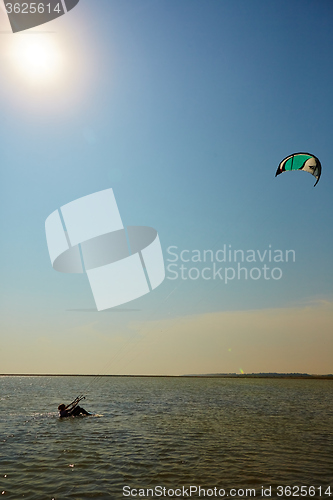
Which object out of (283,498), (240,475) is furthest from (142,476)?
(283,498)

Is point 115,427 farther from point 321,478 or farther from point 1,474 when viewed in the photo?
point 321,478

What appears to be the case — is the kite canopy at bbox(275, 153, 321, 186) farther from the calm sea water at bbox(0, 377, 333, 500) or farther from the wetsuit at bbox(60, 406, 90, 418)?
the wetsuit at bbox(60, 406, 90, 418)

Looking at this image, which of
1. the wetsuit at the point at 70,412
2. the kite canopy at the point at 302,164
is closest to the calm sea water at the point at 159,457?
the wetsuit at the point at 70,412

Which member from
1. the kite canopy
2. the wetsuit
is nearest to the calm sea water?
the wetsuit

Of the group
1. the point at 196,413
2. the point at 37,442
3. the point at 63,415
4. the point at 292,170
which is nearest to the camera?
the point at 37,442

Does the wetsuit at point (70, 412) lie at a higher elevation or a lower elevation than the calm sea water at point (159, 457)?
higher

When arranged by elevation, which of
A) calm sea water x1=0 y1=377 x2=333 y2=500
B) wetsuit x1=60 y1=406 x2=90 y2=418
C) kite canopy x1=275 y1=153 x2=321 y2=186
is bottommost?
calm sea water x1=0 y1=377 x2=333 y2=500

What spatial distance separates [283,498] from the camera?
927 centimetres

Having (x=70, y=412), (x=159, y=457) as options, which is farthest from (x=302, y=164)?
(x=70, y=412)

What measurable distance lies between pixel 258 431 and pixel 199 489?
10120mm

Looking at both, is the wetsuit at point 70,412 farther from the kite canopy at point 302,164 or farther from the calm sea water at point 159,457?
the kite canopy at point 302,164

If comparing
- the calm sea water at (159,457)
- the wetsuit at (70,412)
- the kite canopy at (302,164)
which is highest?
the kite canopy at (302,164)

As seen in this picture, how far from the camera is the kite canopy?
20333 mm

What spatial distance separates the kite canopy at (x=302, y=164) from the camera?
2033 cm
